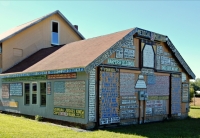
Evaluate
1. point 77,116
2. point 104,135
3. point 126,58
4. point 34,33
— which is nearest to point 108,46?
point 126,58

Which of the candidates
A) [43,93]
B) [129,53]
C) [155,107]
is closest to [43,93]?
[43,93]

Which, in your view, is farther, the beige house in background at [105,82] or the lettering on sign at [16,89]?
the lettering on sign at [16,89]

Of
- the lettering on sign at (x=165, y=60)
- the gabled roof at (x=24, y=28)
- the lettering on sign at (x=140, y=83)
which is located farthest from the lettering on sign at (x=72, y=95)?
the gabled roof at (x=24, y=28)

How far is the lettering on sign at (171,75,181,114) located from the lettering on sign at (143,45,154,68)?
2.63m

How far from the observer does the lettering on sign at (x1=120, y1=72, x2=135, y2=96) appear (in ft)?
46.0

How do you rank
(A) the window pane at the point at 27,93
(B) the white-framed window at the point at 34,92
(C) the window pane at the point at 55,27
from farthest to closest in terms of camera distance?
1. (C) the window pane at the point at 55,27
2. (A) the window pane at the point at 27,93
3. (B) the white-framed window at the point at 34,92

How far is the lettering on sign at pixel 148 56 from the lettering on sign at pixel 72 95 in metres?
4.78

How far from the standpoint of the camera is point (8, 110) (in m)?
18.3

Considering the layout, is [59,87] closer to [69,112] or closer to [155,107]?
[69,112]

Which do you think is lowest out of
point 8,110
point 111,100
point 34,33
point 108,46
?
point 8,110

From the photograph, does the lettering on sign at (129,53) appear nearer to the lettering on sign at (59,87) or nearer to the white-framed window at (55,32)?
the lettering on sign at (59,87)

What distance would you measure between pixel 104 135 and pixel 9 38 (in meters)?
13.3

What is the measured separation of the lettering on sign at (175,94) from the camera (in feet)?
58.3

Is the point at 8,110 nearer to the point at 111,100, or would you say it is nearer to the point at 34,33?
the point at 34,33
